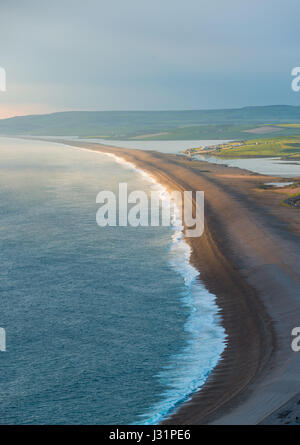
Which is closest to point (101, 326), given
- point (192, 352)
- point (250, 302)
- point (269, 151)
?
point (192, 352)

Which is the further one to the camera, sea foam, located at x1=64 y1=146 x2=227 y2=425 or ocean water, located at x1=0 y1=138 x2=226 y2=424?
sea foam, located at x1=64 y1=146 x2=227 y2=425

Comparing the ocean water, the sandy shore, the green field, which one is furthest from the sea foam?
the green field

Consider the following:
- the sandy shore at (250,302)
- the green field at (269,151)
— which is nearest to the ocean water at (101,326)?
the sandy shore at (250,302)

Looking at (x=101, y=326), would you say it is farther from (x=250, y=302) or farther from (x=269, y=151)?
(x=269, y=151)

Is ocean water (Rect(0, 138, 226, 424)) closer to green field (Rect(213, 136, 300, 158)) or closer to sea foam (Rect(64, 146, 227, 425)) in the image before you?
sea foam (Rect(64, 146, 227, 425))

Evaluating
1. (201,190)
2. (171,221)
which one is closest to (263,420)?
(171,221)

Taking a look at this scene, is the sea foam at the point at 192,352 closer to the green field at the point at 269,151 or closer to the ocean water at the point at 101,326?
the ocean water at the point at 101,326

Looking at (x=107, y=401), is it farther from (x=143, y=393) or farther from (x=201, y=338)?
(x=201, y=338)
